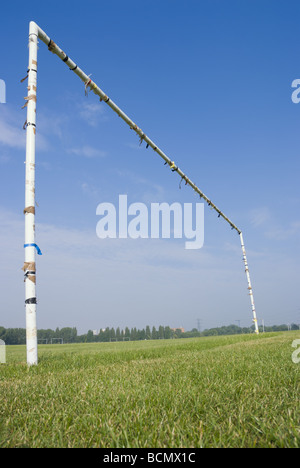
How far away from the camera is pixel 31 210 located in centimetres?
711

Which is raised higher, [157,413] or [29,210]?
[29,210]

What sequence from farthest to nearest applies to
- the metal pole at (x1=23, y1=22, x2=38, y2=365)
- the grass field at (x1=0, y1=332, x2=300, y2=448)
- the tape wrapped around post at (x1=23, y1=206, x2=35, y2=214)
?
the tape wrapped around post at (x1=23, y1=206, x2=35, y2=214) < the metal pole at (x1=23, y1=22, x2=38, y2=365) < the grass field at (x1=0, y1=332, x2=300, y2=448)

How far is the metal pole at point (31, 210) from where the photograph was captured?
21.4ft

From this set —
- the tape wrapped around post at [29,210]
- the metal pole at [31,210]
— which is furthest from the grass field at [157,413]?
the tape wrapped around post at [29,210]

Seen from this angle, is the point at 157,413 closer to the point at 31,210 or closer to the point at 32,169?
the point at 31,210

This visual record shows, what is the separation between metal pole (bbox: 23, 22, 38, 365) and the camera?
6.54 metres

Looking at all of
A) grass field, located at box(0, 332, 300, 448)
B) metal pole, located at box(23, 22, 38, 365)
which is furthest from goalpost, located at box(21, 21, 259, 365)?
grass field, located at box(0, 332, 300, 448)

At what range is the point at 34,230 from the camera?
23.3ft

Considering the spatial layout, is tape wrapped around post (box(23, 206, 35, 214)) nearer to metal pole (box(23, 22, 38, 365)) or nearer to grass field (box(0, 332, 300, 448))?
metal pole (box(23, 22, 38, 365))

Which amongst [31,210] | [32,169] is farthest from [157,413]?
[32,169]

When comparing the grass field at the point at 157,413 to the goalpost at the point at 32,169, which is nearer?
the grass field at the point at 157,413

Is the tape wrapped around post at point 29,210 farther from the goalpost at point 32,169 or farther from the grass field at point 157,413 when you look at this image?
the grass field at point 157,413
